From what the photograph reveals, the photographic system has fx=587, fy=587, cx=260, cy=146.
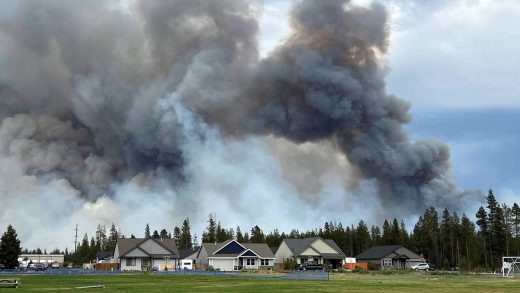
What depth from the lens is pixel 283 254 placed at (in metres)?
113

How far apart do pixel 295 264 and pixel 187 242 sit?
7867cm

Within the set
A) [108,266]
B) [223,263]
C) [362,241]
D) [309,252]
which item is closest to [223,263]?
[223,263]

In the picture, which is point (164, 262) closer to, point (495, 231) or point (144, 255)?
point (144, 255)

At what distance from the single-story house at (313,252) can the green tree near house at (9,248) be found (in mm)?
45449

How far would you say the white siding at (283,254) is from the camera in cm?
11047

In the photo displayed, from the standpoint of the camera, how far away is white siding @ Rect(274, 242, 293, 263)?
362ft

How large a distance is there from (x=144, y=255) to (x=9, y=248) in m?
21.8

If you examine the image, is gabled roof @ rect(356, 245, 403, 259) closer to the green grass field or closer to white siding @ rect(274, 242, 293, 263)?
white siding @ rect(274, 242, 293, 263)

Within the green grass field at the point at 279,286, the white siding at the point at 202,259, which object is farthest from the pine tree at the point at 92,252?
the green grass field at the point at 279,286

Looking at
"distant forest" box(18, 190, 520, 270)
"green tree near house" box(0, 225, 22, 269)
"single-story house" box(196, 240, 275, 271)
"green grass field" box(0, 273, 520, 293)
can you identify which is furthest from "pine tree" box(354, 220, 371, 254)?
"green grass field" box(0, 273, 520, 293)

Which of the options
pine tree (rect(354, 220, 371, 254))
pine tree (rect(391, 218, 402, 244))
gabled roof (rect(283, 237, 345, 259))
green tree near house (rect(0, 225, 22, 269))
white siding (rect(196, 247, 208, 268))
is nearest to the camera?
green tree near house (rect(0, 225, 22, 269))

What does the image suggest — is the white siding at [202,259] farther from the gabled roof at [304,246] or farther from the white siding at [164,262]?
the gabled roof at [304,246]

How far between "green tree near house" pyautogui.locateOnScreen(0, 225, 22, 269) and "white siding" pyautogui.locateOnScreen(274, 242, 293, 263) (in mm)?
45443

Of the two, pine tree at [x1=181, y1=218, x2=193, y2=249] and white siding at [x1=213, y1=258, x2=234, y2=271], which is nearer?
white siding at [x1=213, y1=258, x2=234, y2=271]
